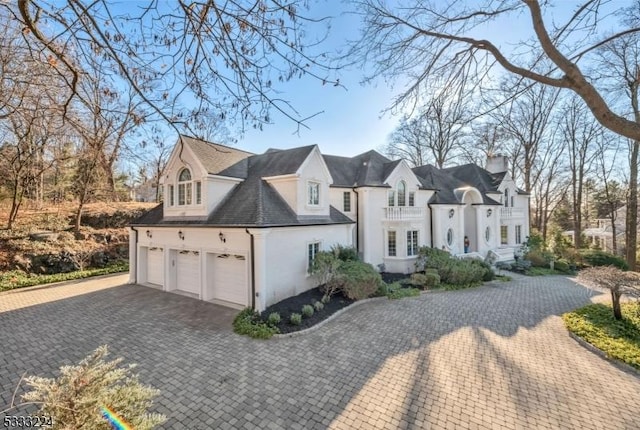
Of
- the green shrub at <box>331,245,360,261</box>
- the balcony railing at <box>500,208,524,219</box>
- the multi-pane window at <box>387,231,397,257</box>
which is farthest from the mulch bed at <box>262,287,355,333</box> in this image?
the balcony railing at <box>500,208,524,219</box>

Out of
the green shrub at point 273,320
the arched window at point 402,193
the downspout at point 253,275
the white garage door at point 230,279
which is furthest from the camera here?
the arched window at point 402,193

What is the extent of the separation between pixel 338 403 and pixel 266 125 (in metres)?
6.03

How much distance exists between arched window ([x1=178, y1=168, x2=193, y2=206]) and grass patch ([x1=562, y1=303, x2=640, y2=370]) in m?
17.1

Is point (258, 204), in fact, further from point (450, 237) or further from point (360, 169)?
point (450, 237)

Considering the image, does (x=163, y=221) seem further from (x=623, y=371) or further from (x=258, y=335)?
(x=623, y=371)

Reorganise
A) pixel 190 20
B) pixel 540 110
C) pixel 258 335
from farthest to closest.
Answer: pixel 540 110 < pixel 258 335 < pixel 190 20

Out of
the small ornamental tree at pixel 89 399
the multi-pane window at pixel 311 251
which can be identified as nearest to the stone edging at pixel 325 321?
the multi-pane window at pixel 311 251

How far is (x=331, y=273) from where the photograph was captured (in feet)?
43.5

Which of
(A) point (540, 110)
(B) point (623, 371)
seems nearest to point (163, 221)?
(B) point (623, 371)

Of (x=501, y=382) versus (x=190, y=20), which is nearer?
(x=190, y=20)

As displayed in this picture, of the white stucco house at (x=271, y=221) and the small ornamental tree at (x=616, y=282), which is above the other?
the white stucco house at (x=271, y=221)

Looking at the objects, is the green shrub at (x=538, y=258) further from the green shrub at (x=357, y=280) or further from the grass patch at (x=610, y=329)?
the green shrub at (x=357, y=280)

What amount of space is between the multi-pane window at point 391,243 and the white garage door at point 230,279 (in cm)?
1086

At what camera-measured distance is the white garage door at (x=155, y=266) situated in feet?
50.2
